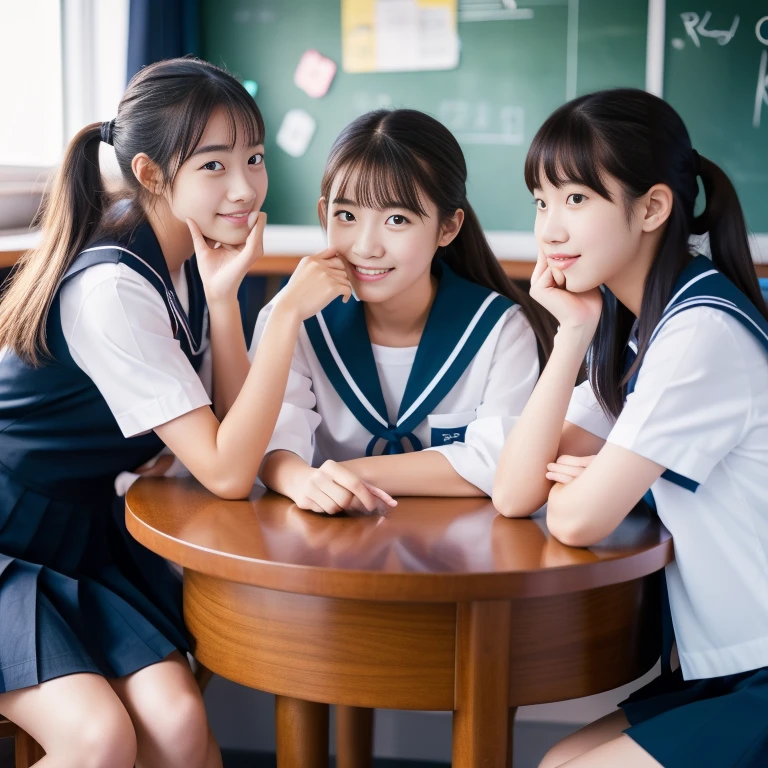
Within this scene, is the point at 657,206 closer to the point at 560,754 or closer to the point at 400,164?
the point at 400,164

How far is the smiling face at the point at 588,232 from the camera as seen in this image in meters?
1.24

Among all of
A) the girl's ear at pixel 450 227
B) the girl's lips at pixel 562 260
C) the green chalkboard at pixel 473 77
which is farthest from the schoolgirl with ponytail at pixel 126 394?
the green chalkboard at pixel 473 77

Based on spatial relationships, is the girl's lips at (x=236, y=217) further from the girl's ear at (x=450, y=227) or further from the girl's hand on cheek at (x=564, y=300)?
the girl's hand on cheek at (x=564, y=300)

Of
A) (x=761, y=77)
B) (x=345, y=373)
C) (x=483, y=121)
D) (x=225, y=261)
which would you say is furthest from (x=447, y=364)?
(x=761, y=77)

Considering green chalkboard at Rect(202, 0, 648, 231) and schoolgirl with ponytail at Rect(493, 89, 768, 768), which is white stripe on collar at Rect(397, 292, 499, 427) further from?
green chalkboard at Rect(202, 0, 648, 231)

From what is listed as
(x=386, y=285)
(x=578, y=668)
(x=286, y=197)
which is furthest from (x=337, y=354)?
(x=286, y=197)

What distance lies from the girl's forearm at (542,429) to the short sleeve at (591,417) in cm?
14

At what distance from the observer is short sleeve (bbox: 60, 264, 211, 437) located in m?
1.35

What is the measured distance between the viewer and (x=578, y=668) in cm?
110

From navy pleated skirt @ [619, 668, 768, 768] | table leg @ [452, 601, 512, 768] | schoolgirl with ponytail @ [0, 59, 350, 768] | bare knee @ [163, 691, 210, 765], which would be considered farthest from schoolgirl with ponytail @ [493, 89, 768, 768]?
bare knee @ [163, 691, 210, 765]

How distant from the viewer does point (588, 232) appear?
1251 mm

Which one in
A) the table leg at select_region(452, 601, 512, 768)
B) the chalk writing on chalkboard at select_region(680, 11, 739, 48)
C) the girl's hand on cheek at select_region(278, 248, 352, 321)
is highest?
the chalk writing on chalkboard at select_region(680, 11, 739, 48)

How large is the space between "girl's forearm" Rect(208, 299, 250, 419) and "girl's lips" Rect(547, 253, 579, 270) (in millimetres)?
532

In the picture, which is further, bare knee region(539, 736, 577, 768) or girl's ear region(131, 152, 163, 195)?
girl's ear region(131, 152, 163, 195)
